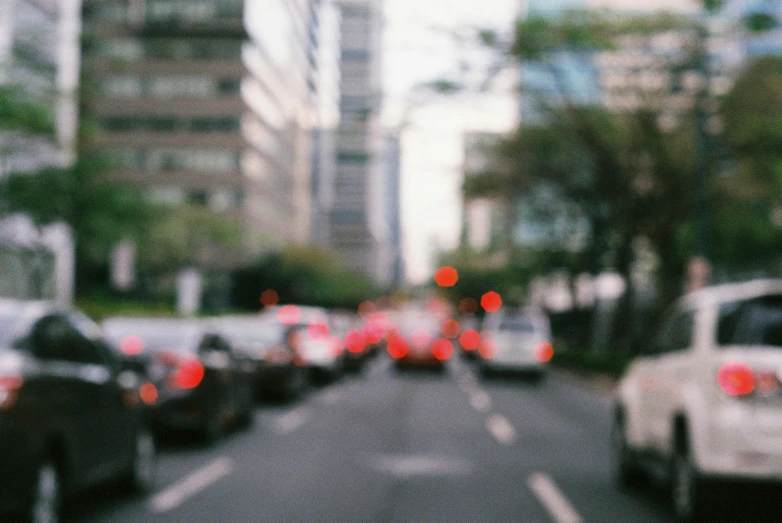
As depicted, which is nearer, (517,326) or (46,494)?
(46,494)

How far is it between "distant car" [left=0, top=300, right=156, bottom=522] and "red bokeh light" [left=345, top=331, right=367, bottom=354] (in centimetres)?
2160

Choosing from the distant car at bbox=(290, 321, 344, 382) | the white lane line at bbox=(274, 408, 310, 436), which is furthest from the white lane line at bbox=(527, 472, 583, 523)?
the distant car at bbox=(290, 321, 344, 382)

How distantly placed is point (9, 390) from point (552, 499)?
16.2ft

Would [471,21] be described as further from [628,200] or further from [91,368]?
[628,200]

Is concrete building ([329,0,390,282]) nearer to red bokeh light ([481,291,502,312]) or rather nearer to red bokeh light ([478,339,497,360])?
red bokeh light ([481,291,502,312])

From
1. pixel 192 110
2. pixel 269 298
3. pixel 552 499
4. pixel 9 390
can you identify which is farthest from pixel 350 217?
pixel 9 390

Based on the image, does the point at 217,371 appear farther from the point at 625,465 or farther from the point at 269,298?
the point at 269,298

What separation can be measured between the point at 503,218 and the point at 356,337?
24.0 feet

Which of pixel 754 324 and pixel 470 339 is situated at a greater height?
pixel 754 324

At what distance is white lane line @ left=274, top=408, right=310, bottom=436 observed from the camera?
15594 mm

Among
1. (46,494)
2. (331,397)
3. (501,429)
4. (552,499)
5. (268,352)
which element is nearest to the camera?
(46,494)

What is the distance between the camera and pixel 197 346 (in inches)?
513

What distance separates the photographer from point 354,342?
32.4 metres

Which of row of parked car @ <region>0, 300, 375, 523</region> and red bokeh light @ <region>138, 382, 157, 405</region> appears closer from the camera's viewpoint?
row of parked car @ <region>0, 300, 375, 523</region>
